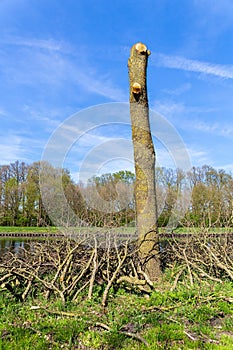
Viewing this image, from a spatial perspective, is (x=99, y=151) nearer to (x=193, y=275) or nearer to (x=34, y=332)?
(x=193, y=275)

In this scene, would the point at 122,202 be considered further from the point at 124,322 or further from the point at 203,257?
the point at 124,322

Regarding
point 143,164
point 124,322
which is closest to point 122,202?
point 143,164

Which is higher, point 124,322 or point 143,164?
point 143,164

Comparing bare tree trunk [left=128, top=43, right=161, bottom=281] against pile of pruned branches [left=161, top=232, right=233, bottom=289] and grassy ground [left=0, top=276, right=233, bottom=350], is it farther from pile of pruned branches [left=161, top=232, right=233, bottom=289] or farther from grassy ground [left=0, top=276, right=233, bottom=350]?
grassy ground [left=0, top=276, right=233, bottom=350]

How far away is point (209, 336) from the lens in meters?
3.12

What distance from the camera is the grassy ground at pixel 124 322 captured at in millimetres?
2887

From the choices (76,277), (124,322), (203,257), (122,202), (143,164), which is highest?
(143,164)

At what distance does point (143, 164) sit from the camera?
5734 millimetres

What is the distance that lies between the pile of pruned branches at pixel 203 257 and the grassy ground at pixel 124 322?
93cm

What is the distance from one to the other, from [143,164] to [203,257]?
2.06 metres

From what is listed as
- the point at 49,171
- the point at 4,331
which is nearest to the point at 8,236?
the point at 49,171

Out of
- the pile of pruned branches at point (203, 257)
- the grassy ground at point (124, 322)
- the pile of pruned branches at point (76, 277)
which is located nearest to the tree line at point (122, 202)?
the pile of pruned branches at point (203, 257)

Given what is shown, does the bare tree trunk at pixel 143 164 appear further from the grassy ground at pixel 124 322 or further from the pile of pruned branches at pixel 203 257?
the grassy ground at pixel 124 322

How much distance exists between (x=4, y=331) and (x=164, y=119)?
A: 5051 millimetres
